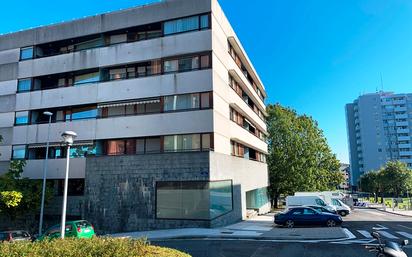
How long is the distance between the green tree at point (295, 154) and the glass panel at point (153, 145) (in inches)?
1170

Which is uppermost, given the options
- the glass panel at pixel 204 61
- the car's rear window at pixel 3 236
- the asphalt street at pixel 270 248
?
the glass panel at pixel 204 61

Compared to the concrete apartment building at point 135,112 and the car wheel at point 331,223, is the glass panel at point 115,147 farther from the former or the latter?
the car wheel at point 331,223

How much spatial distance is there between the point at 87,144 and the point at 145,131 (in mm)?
5782

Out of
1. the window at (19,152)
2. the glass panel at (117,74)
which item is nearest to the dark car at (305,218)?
the glass panel at (117,74)

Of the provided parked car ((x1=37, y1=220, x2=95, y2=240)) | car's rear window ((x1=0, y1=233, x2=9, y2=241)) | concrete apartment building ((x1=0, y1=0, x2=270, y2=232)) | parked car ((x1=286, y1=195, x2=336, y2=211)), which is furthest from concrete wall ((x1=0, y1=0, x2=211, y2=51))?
parked car ((x1=286, y1=195, x2=336, y2=211))

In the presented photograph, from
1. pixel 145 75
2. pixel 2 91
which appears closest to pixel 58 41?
pixel 2 91

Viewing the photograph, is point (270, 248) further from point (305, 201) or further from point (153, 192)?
point (305, 201)

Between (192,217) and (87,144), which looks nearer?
(192,217)

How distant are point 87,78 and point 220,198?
619 inches

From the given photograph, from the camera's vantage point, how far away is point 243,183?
31906 millimetres

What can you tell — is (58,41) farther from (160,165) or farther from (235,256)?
(235,256)

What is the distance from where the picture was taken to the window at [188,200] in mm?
22844

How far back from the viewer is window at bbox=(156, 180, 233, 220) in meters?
22.8

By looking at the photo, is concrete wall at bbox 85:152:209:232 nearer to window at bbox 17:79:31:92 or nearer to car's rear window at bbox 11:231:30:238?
car's rear window at bbox 11:231:30:238
